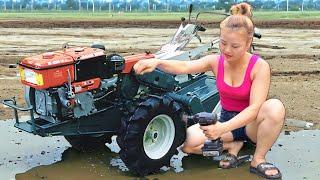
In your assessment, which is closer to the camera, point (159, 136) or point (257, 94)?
point (257, 94)

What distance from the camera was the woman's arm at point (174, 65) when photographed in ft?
15.6

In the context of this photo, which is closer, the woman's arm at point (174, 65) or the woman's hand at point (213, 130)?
the woman's hand at point (213, 130)

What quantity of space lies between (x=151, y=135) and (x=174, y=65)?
1021 millimetres

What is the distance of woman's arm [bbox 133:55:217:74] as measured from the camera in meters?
4.76

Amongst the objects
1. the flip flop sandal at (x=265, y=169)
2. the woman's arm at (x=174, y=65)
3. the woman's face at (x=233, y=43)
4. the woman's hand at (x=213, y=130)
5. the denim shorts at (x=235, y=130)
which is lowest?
the flip flop sandal at (x=265, y=169)

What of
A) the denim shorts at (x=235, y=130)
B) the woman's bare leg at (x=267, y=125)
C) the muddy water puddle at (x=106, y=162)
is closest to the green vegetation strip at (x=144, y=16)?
the muddy water puddle at (x=106, y=162)

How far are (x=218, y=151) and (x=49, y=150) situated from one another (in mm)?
2426

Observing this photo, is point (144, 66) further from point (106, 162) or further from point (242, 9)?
point (242, 9)

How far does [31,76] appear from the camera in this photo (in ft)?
17.4

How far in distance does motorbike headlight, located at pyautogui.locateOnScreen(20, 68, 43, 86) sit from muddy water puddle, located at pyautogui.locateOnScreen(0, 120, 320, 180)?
920 mm

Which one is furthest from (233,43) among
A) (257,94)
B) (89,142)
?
(89,142)

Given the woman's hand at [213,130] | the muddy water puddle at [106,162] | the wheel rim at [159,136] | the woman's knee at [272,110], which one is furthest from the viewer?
the wheel rim at [159,136]

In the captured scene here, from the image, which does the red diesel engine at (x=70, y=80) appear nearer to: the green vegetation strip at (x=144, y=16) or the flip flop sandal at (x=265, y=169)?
the flip flop sandal at (x=265, y=169)

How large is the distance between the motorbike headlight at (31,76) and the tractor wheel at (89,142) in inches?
41.4
